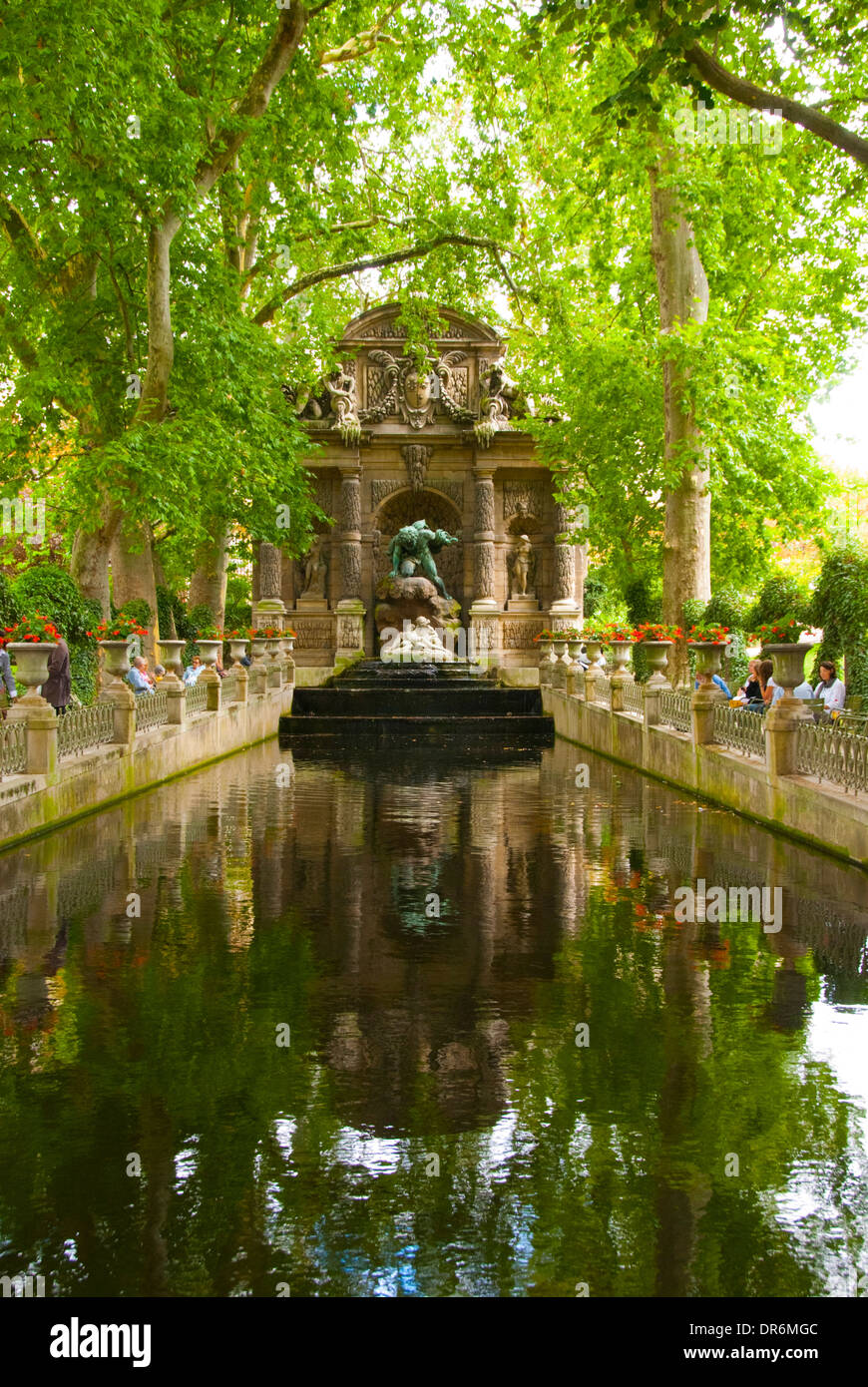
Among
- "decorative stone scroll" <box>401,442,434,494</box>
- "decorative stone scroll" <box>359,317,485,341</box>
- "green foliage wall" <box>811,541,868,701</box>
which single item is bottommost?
"green foliage wall" <box>811,541,868,701</box>

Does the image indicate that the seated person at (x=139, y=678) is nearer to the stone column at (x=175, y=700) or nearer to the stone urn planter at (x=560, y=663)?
the stone column at (x=175, y=700)

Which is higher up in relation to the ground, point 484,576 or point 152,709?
point 484,576

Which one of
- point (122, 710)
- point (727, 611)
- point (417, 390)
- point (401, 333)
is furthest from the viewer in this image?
point (401, 333)

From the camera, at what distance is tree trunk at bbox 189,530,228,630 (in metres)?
31.8

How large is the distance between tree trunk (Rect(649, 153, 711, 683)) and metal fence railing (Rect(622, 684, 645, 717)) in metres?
2.24

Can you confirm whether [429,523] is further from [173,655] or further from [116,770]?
[116,770]

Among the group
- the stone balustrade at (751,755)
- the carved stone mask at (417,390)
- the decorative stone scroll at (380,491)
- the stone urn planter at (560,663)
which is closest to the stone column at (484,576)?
the decorative stone scroll at (380,491)

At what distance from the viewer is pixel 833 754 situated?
11070 mm

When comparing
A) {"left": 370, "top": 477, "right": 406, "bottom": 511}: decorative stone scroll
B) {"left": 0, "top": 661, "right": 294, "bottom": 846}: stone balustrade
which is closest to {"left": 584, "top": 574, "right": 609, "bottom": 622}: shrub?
{"left": 370, "top": 477, "right": 406, "bottom": 511}: decorative stone scroll

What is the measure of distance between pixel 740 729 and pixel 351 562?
22457 mm

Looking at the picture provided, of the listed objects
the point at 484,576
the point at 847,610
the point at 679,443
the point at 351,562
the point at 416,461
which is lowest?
the point at 847,610

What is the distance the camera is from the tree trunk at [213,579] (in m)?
31.8

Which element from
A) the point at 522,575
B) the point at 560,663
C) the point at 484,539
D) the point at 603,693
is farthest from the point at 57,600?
the point at 522,575

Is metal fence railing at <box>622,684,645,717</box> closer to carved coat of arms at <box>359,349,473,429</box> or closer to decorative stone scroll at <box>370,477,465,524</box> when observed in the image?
decorative stone scroll at <box>370,477,465,524</box>
